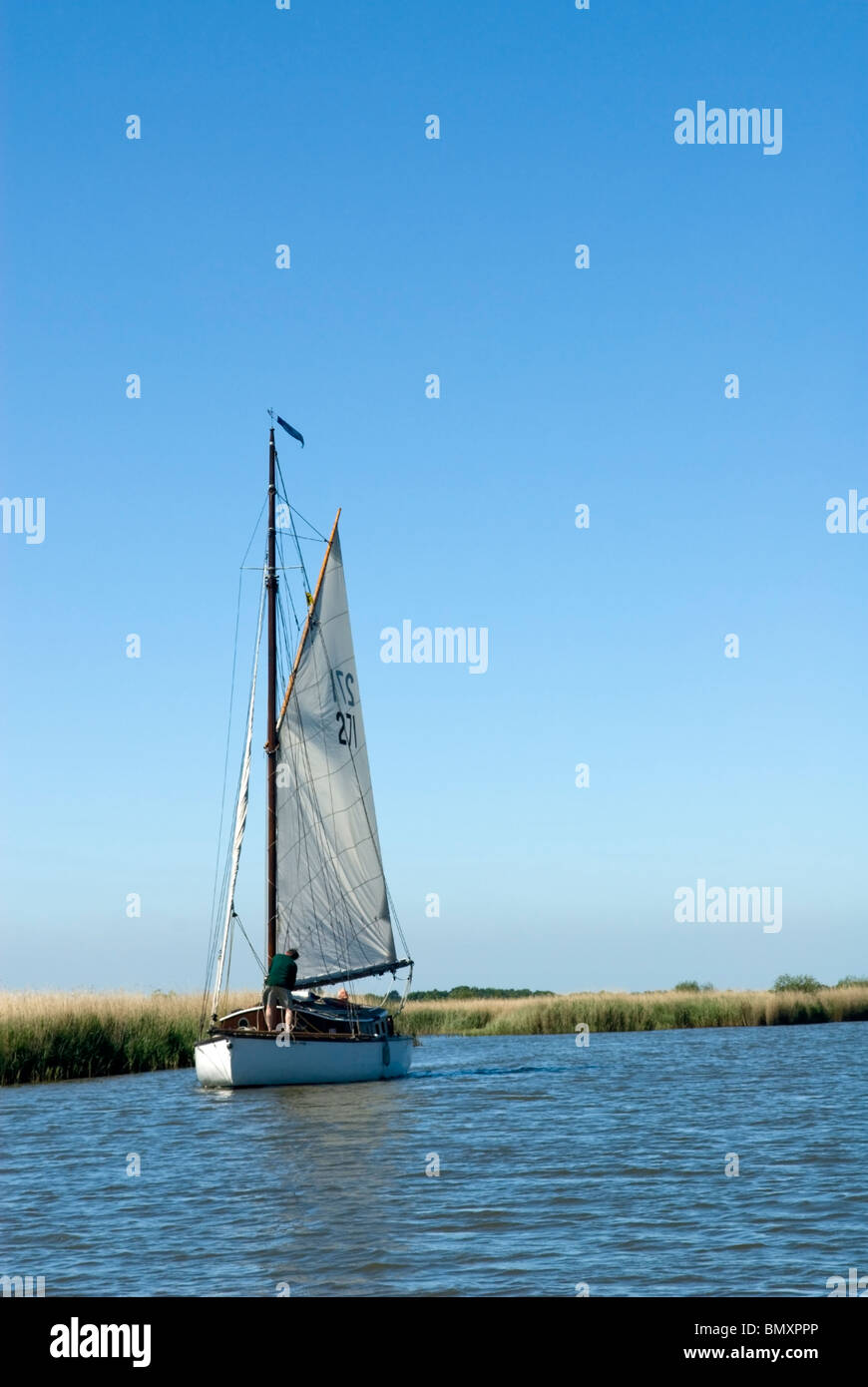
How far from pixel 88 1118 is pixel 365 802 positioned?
50.1 ft

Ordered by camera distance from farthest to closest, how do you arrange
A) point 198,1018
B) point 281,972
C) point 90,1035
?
point 198,1018 < point 90,1035 < point 281,972

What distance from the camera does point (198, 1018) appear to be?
43062 millimetres

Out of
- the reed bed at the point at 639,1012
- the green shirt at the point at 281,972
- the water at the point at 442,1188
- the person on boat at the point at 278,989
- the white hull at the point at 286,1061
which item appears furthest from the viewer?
the reed bed at the point at 639,1012

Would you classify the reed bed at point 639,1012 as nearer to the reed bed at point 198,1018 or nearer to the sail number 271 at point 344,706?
the reed bed at point 198,1018

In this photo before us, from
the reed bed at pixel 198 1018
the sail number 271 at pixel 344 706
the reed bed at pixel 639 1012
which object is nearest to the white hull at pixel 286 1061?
the reed bed at pixel 198 1018

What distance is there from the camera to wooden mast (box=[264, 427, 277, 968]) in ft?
126

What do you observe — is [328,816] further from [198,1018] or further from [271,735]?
[198,1018]

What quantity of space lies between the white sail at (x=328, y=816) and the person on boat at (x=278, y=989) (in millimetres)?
2541

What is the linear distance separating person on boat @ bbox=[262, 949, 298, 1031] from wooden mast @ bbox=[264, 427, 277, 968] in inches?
72.6

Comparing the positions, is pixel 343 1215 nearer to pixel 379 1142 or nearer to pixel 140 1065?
pixel 379 1142

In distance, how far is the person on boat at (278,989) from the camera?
35.0 m

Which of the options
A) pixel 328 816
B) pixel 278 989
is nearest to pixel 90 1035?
pixel 278 989

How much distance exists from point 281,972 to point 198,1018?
9.07 meters
